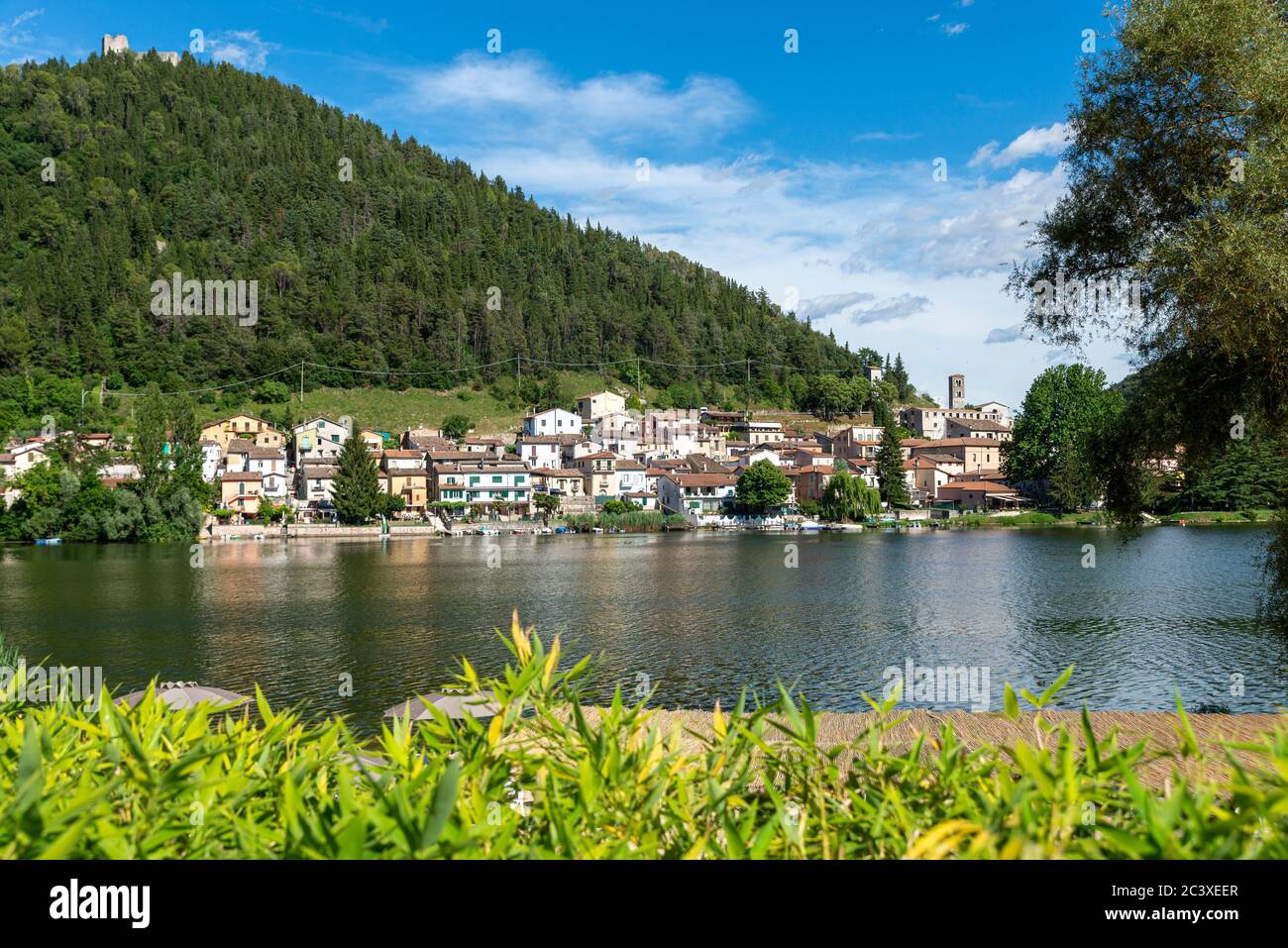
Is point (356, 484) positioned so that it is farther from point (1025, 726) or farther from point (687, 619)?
point (1025, 726)

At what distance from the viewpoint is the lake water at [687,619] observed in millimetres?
18906

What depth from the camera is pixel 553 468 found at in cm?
8725

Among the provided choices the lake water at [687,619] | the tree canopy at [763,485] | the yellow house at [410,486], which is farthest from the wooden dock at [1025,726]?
the yellow house at [410,486]

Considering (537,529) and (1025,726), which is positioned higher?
(1025,726)

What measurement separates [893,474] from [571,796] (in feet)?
279

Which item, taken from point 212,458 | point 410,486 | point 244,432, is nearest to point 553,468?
point 410,486

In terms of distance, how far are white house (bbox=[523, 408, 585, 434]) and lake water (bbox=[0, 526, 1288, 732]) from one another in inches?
1897

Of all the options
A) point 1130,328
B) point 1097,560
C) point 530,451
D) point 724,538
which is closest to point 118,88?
point 530,451

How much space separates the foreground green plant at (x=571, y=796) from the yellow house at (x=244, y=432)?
90016 millimetres

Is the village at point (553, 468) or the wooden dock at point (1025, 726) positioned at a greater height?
the village at point (553, 468)

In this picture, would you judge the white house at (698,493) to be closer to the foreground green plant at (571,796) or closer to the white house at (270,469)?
the white house at (270,469)

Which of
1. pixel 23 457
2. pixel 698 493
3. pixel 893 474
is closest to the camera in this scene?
pixel 23 457
